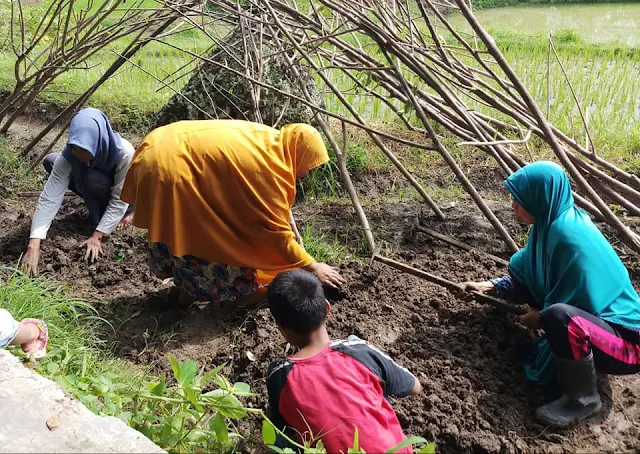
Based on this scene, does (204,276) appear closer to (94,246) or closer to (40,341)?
(40,341)

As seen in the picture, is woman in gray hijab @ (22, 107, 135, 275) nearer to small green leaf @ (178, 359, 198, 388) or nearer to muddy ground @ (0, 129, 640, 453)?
muddy ground @ (0, 129, 640, 453)

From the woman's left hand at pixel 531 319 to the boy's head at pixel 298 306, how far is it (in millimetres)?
992

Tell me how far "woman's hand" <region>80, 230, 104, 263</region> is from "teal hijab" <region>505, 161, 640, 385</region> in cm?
230

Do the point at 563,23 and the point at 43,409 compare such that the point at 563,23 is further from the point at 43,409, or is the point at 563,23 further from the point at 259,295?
the point at 43,409

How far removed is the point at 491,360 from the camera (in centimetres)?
258

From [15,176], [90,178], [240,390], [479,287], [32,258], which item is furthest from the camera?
[15,176]

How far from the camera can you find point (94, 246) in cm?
340

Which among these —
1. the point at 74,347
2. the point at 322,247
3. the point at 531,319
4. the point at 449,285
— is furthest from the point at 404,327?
the point at 74,347

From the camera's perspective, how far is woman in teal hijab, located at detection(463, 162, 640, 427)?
7.32 feet

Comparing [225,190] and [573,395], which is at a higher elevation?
[225,190]

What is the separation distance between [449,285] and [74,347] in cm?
176

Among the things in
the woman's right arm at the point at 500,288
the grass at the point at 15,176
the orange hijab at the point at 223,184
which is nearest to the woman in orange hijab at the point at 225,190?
the orange hijab at the point at 223,184

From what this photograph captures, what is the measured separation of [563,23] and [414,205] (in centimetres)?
721

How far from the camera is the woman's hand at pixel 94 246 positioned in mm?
3387
